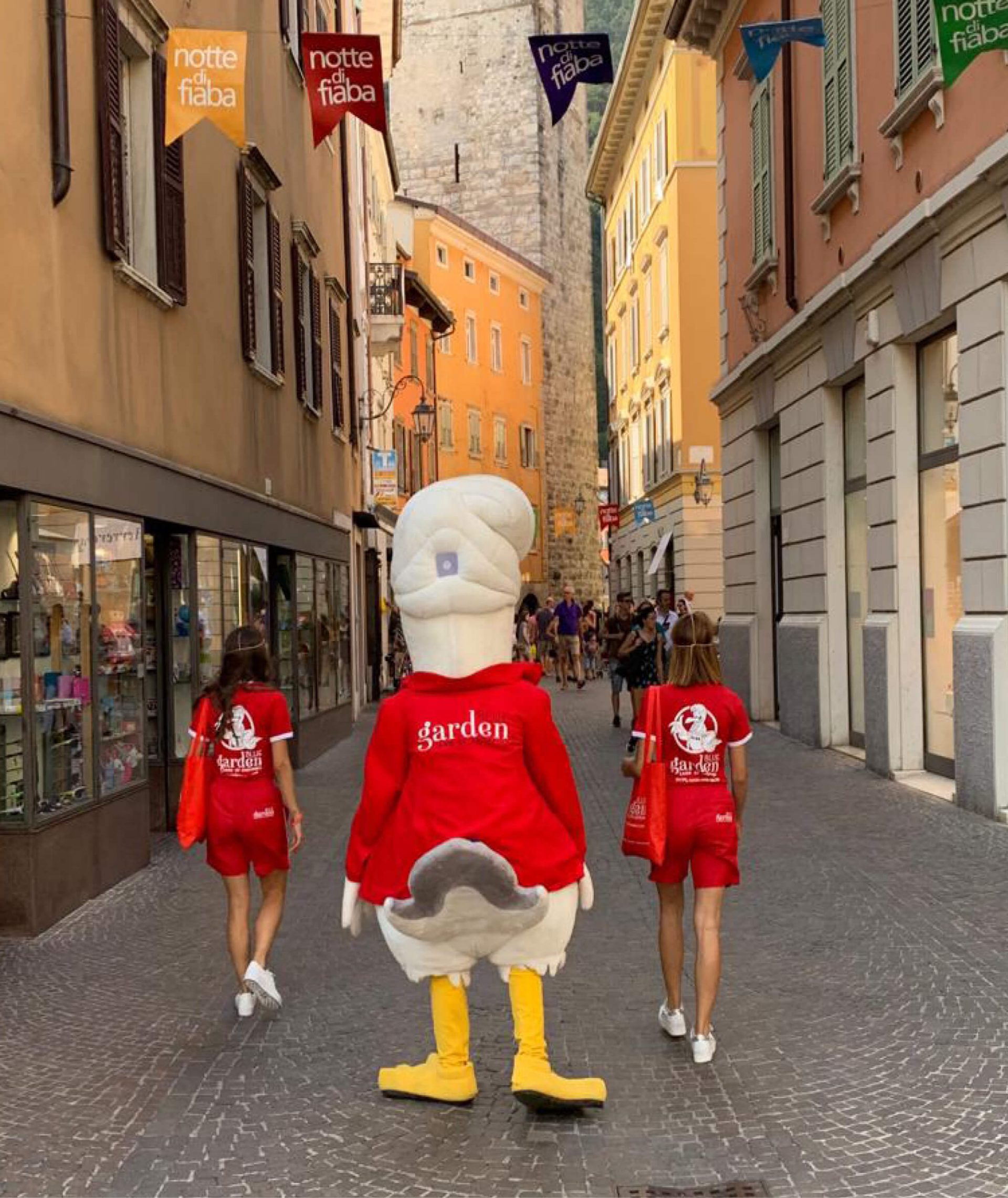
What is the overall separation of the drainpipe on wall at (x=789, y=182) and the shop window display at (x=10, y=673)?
1076 cm

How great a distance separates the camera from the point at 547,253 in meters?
55.7

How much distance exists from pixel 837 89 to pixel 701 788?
1100cm

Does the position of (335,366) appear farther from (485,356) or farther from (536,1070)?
(485,356)

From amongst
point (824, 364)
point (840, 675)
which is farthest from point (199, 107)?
point (840, 675)

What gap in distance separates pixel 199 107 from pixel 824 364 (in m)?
8.21

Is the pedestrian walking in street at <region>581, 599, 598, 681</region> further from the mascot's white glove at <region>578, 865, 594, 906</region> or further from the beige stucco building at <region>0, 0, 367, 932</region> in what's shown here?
the mascot's white glove at <region>578, 865, 594, 906</region>

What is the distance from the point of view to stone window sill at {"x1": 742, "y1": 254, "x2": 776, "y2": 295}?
17.3 m

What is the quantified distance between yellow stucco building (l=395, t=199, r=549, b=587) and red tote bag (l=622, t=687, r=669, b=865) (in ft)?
118

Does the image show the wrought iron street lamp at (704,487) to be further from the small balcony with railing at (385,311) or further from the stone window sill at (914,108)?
the stone window sill at (914,108)

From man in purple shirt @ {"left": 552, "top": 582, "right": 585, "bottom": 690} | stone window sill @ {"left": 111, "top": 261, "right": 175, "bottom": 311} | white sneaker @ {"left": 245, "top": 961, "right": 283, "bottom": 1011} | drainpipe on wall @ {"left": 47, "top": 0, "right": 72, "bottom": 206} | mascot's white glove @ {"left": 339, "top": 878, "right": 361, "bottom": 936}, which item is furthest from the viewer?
man in purple shirt @ {"left": 552, "top": 582, "right": 585, "bottom": 690}

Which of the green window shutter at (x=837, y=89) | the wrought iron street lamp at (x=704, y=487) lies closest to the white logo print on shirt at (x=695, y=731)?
the green window shutter at (x=837, y=89)

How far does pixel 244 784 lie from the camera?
6055mm

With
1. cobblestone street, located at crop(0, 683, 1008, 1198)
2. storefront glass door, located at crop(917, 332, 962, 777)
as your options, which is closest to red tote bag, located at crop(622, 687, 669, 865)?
cobblestone street, located at crop(0, 683, 1008, 1198)

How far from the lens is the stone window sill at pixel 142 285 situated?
9.45 meters
